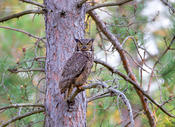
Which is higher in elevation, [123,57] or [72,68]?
[123,57]

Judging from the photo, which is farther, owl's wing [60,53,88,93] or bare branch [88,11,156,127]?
bare branch [88,11,156,127]

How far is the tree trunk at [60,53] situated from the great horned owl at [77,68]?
0.12 m

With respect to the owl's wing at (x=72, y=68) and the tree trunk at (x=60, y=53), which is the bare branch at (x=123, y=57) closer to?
the tree trunk at (x=60, y=53)

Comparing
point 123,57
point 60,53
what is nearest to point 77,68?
point 60,53

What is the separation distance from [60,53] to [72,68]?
0.84 ft

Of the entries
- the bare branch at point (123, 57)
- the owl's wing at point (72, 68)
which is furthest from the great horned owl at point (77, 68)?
the bare branch at point (123, 57)

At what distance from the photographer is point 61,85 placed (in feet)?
10.9

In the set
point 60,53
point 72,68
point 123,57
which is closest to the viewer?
point 72,68

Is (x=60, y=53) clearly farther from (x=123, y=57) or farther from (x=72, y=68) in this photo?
(x=123, y=57)

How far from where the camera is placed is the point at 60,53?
355cm

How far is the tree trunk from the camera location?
133 inches

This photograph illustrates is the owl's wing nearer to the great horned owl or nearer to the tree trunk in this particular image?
the great horned owl

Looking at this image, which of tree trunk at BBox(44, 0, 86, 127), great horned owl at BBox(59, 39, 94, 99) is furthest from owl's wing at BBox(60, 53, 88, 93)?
tree trunk at BBox(44, 0, 86, 127)

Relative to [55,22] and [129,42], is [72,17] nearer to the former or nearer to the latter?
[55,22]
